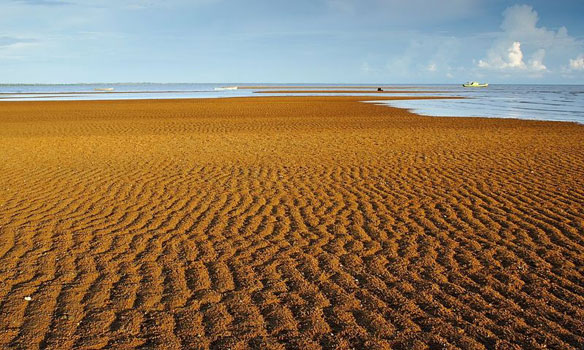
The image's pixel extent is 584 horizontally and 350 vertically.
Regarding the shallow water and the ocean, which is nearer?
the shallow water

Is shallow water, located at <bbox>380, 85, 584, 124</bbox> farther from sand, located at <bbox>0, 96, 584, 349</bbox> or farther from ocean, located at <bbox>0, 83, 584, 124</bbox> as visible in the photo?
sand, located at <bbox>0, 96, 584, 349</bbox>

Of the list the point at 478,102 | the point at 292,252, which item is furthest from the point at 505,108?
the point at 292,252

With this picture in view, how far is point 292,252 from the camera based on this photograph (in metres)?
6.46

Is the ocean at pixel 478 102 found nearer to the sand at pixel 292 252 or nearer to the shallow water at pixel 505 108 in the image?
the shallow water at pixel 505 108

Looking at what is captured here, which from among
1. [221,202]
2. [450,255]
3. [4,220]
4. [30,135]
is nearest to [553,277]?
[450,255]

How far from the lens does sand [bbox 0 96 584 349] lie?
454cm

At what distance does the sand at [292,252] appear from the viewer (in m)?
4.54

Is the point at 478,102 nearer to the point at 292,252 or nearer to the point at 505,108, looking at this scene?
the point at 505,108

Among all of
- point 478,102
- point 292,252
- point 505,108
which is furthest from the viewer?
point 478,102

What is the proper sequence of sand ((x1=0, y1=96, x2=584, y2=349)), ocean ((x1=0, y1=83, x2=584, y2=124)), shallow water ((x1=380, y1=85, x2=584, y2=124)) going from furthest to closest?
ocean ((x1=0, y1=83, x2=584, y2=124)) < shallow water ((x1=380, y1=85, x2=584, y2=124)) < sand ((x1=0, y1=96, x2=584, y2=349))

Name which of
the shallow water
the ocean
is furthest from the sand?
the ocean

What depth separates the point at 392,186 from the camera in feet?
33.6

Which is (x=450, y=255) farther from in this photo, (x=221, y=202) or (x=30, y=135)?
(x=30, y=135)

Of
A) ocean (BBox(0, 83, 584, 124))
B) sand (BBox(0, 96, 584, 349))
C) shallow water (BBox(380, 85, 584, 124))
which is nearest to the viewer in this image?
sand (BBox(0, 96, 584, 349))
